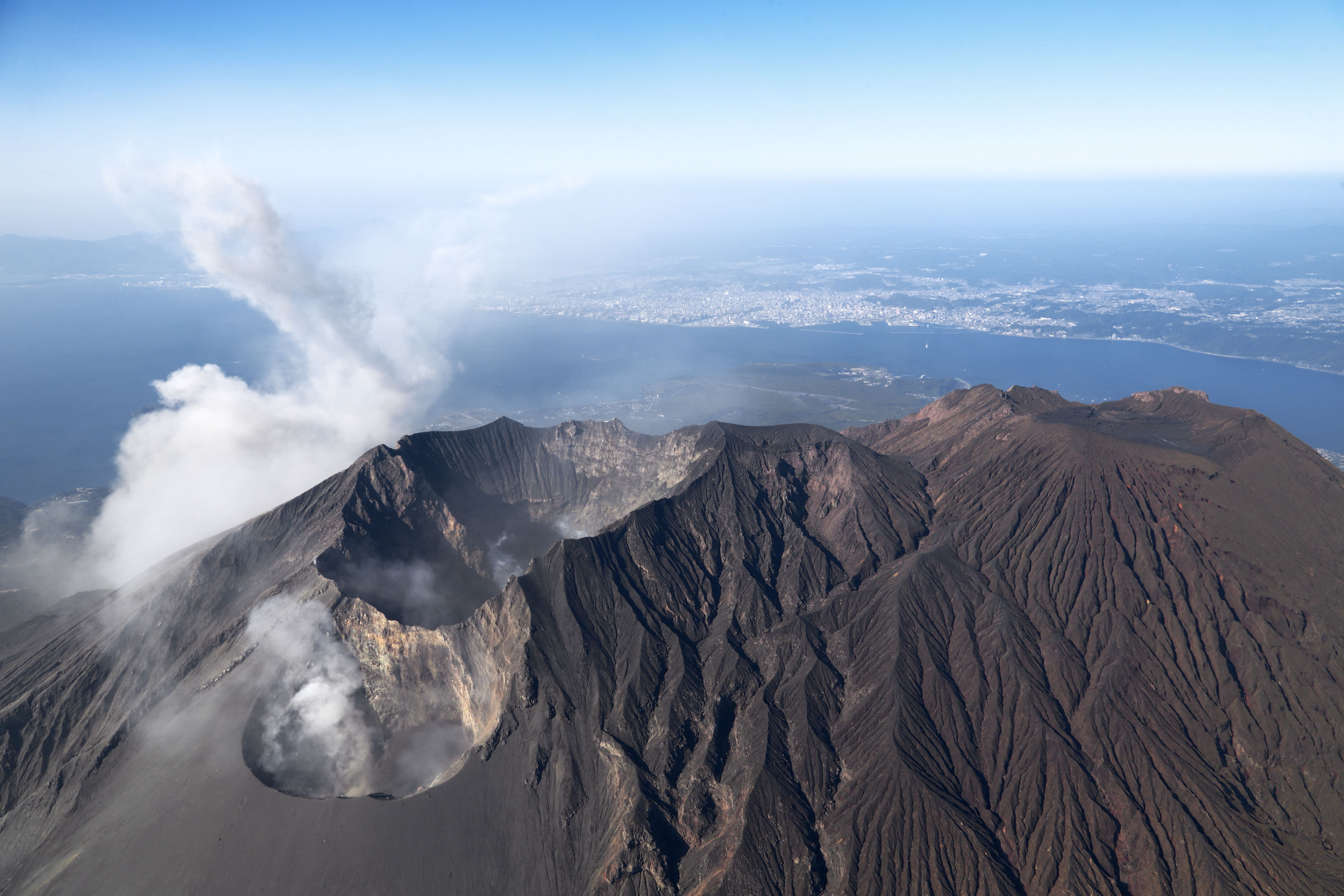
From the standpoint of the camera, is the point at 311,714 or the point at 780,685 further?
the point at 780,685

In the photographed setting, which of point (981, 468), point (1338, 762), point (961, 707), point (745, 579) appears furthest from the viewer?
point (981, 468)

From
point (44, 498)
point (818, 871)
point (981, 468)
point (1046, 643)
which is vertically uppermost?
point (981, 468)

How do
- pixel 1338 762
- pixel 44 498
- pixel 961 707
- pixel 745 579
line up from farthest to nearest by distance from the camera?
1. pixel 44 498
2. pixel 745 579
3. pixel 961 707
4. pixel 1338 762

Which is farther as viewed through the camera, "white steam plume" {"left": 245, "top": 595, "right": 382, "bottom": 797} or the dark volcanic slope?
"white steam plume" {"left": 245, "top": 595, "right": 382, "bottom": 797}

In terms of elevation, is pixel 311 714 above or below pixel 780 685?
below

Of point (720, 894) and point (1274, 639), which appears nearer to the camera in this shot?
point (720, 894)

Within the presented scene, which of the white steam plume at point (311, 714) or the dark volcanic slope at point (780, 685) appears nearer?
the dark volcanic slope at point (780, 685)

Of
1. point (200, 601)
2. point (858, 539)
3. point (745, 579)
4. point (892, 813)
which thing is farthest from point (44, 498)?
point (892, 813)

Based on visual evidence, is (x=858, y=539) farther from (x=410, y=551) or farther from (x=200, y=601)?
(x=200, y=601)
